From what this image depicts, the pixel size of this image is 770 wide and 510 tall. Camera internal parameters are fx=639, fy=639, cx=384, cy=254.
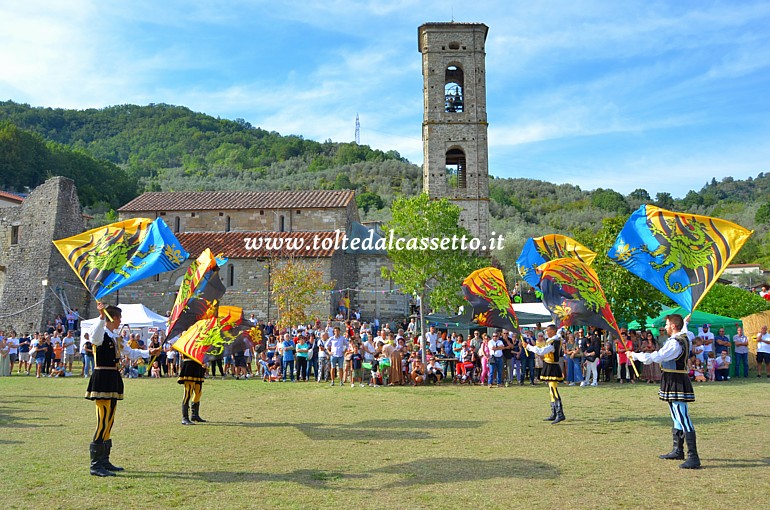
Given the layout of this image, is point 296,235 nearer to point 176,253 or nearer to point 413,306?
point 413,306

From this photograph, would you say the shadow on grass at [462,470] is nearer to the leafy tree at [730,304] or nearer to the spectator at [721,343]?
the spectator at [721,343]

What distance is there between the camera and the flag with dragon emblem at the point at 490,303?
45.5 feet

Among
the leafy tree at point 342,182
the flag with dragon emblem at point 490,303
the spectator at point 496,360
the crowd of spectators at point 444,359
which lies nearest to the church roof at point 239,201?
the crowd of spectators at point 444,359

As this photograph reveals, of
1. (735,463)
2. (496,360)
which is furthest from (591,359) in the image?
(735,463)

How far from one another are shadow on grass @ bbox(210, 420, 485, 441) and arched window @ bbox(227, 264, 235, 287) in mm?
29780

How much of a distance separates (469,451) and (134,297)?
3679cm

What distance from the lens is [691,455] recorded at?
8133 millimetres

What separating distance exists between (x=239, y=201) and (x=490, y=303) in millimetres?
36508

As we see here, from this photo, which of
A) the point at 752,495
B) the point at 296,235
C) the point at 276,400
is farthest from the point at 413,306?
the point at 752,495

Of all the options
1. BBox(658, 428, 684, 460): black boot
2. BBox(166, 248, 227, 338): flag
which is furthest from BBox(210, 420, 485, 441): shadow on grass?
BBox(658, 428, 684, 460): black boot

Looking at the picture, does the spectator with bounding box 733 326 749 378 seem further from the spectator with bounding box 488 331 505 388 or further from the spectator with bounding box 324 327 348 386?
the spectator with bounding box 324 327 348 386

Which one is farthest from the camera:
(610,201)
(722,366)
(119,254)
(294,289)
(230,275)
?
(610,201)

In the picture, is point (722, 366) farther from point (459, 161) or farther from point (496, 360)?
point (459, 161)

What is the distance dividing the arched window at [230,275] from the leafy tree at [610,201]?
83.5 metres
